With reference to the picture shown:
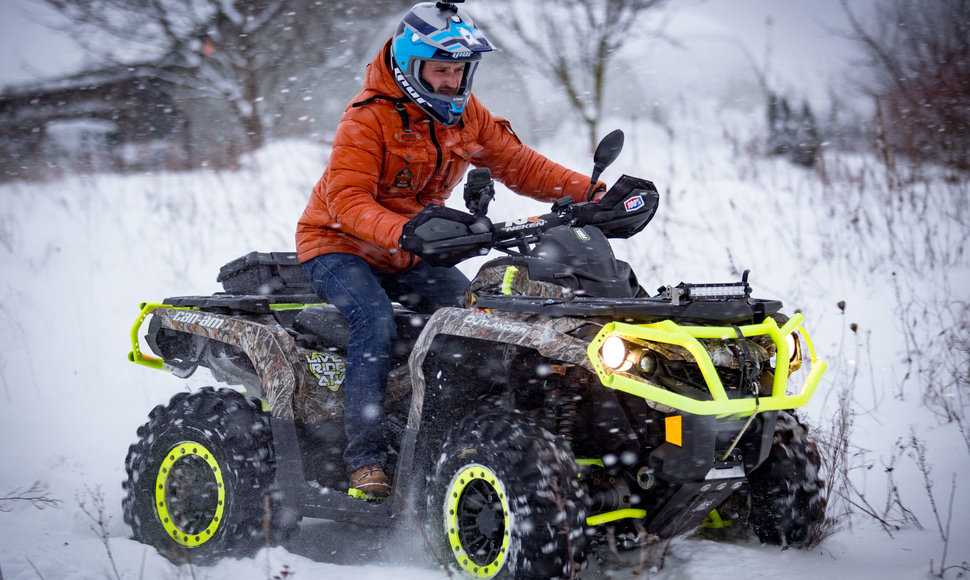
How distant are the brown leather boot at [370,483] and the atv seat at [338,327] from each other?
59 cm

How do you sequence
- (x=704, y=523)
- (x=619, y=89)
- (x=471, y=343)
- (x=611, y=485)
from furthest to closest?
(x=619, y=89)
(x=704, y=523)
(x=471, y=343)
(x=611, y=485)

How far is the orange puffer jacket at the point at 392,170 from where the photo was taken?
12.5 feet

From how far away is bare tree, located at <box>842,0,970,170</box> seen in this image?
9.26 meters

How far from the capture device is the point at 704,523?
389 cm

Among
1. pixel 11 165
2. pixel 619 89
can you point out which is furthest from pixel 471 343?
pixel 11 165

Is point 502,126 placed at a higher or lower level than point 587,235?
higher

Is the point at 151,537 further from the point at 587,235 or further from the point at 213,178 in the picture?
the point at 213,178

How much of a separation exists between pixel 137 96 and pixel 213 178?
1732 millimetres

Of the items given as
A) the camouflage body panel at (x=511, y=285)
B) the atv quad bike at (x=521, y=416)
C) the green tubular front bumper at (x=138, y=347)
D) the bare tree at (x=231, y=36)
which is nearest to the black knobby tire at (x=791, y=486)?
the atv quad bike at (x=521, y=416)

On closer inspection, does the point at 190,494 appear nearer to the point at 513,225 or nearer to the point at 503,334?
the point at 503,334

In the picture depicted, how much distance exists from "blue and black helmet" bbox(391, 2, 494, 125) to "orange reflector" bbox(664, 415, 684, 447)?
1765mm

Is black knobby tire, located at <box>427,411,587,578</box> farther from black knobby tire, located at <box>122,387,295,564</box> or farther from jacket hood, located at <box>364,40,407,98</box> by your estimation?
jacket hood, located at <box>364,40,407,98</box>

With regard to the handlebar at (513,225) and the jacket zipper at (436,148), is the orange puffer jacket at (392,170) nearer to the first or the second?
the jacket zipper at (436,148)

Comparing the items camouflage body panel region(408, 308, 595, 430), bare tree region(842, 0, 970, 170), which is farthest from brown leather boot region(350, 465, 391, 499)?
bare tree region(842, 0, 970, 170)
